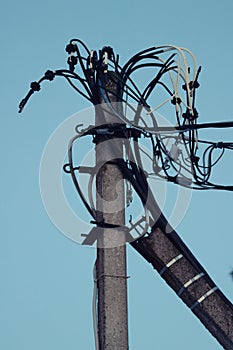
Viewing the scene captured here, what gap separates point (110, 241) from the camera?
28.0ft

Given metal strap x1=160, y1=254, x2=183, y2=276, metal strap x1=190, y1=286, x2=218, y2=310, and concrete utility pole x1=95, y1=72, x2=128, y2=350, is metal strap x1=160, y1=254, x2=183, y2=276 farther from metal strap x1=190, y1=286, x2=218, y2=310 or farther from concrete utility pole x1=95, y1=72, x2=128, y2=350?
concrete utility pole x1=95, y1=72, x2=128, y2=350

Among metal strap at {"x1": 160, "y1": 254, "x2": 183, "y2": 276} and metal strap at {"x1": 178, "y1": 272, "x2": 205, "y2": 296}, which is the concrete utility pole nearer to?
metal strap at {"x1": 160, "y1": 254, "x2": 183, "y2": 276}

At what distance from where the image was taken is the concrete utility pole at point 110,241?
8227 millimetres

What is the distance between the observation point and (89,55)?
914cm

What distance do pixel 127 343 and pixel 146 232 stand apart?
1160mm

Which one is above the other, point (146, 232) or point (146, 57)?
point (146, 57)

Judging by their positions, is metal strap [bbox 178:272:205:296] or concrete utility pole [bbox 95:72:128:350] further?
metal strap [bbox 178:272:205:296]

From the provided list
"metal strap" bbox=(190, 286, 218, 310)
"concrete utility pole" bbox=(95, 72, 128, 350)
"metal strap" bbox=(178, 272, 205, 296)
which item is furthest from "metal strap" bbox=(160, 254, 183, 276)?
"concrete utility pole" bbox=(95, 72, 128, 350)

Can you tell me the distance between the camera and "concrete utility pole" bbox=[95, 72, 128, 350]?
8.23 meters

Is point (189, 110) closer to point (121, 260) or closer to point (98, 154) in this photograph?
point (98, 154)

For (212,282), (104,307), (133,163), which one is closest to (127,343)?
(104,307)

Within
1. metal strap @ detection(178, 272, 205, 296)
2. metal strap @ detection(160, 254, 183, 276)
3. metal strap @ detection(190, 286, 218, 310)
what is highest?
metal strap @ detection(160, 254, 183, 276)

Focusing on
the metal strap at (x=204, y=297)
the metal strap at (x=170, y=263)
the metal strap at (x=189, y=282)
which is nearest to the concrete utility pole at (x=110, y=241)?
the metal strap at (x=170, y=263)

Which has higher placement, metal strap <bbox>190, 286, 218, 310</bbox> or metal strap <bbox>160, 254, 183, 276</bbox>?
metal strap <bbox>160, 254, 183, 276</bbox>
